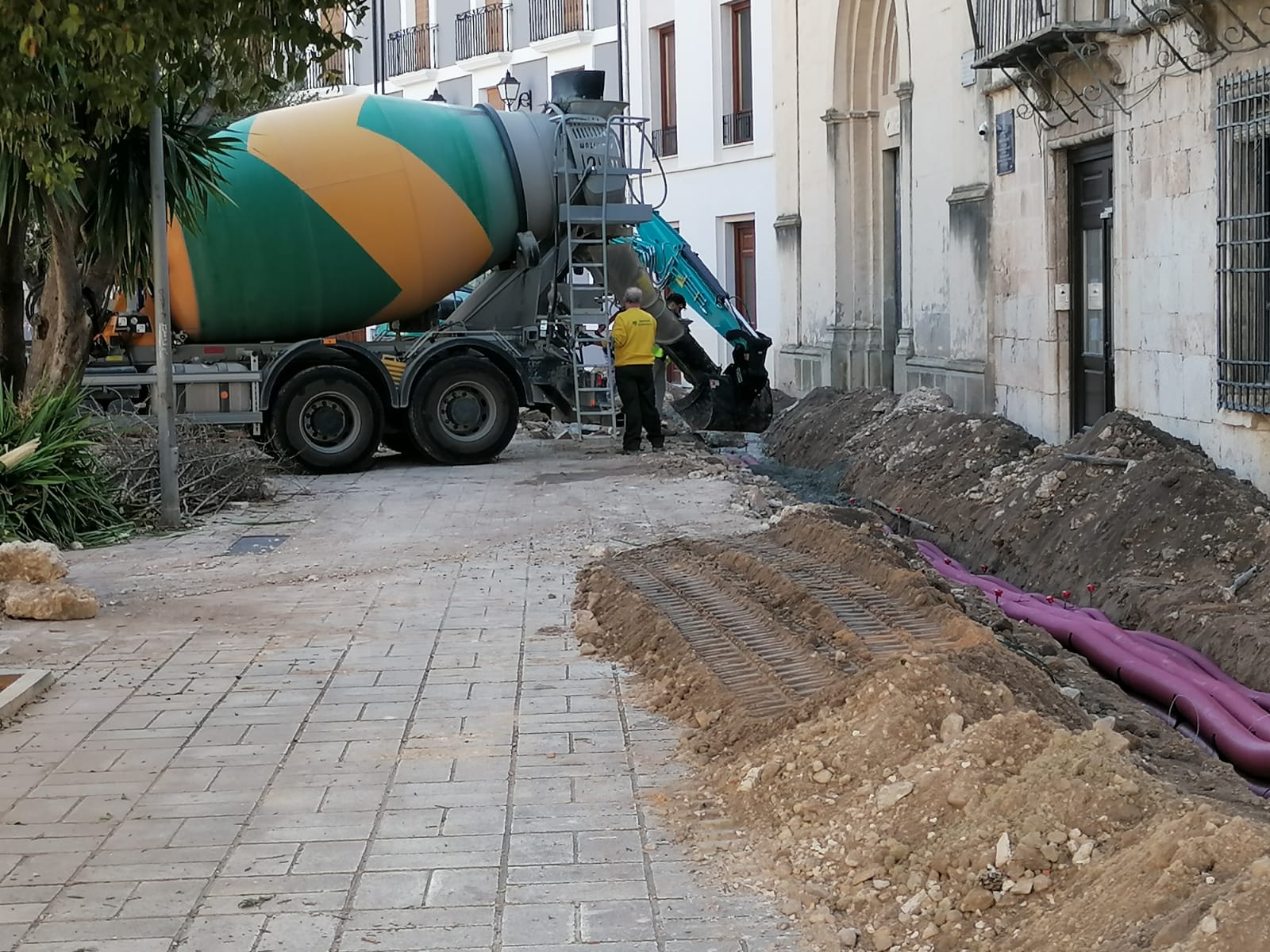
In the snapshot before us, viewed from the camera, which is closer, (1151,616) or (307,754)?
(307,754)

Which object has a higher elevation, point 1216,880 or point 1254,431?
point 1254,431

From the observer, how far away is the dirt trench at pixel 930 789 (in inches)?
143

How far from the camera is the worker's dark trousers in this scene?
1628 cm

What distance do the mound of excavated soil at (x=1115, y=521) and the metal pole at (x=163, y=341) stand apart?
5542mm

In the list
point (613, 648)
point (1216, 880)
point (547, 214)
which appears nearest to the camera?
point (1216, 880)

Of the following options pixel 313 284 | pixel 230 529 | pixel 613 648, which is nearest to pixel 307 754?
pixel 613 648

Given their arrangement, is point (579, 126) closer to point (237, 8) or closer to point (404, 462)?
point (404, 462)

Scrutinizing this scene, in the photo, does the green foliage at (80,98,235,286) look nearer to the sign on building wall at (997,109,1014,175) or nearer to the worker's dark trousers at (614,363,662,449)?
the worker's dark trousers at (614,363,662,449)

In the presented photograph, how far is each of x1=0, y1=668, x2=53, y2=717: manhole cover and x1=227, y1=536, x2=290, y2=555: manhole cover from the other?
3.68 meters

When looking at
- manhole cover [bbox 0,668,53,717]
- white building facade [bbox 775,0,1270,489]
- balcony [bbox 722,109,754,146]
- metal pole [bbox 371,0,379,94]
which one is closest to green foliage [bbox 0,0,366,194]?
manhole cover [bbox 0,668,53,717]

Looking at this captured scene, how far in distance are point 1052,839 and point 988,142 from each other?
1248 cm

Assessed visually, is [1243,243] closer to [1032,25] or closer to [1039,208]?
[1032,25]

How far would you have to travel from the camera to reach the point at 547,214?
1641cm

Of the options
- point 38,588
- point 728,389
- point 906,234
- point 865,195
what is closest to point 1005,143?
point 906,234
